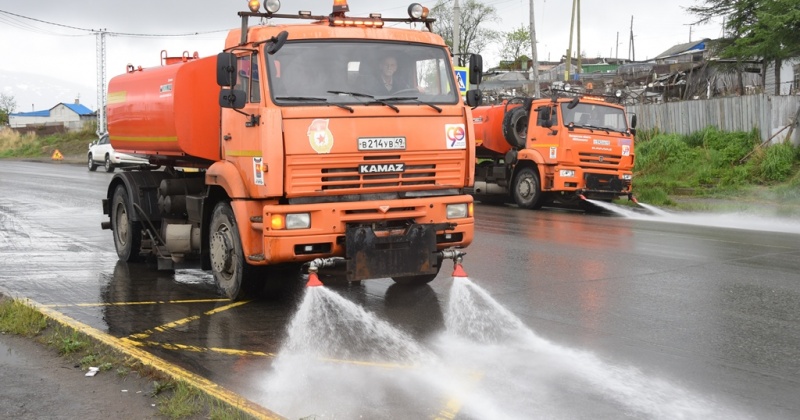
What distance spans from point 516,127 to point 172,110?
42.1 feet

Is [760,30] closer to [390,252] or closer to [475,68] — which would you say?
[475,68]

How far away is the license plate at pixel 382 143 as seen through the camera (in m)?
Answer: 7.82

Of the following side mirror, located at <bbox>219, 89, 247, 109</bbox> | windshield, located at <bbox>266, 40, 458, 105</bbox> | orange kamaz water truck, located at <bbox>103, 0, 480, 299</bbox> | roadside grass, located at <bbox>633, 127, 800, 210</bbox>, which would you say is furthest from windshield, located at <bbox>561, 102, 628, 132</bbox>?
side mirror, located at <bbox>219, 89, 247, 109</bbox>

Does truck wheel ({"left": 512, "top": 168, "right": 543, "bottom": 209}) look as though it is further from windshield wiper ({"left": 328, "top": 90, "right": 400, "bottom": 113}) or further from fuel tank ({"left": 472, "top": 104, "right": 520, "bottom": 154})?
windshield wiper ({"left": 328, "top": 90, "right": 400, "bottom": 113})

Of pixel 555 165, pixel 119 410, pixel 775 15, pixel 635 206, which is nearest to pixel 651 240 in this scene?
pixel 555 165

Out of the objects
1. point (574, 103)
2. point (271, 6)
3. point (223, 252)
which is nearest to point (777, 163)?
point (574, 103)

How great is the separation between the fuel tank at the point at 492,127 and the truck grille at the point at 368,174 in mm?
13344

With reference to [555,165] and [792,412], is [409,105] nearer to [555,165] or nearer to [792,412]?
[792,412]

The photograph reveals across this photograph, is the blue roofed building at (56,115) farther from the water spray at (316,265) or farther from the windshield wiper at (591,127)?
the water spray at (316,265)

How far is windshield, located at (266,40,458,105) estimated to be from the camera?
789cm

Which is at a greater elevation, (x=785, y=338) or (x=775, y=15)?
(x=775, y=15)

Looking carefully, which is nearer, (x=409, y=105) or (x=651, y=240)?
(x=409, y=105)

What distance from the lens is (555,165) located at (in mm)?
19828

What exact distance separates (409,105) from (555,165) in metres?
12.2
